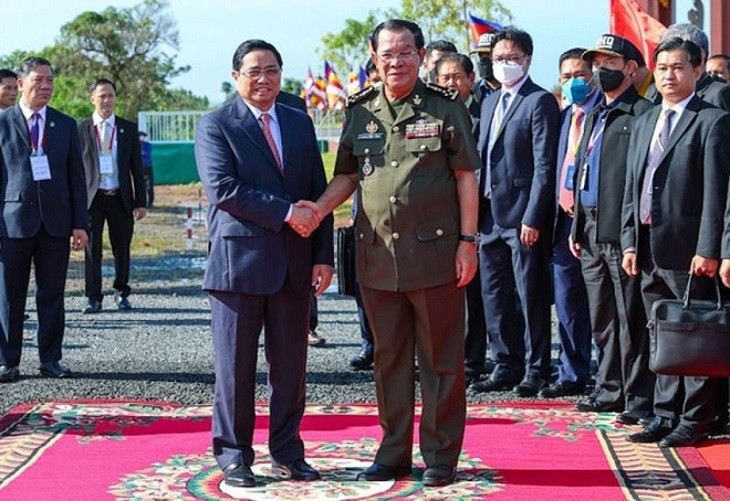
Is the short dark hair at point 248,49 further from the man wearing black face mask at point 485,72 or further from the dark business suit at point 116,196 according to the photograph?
the dark business suit at point 116,196

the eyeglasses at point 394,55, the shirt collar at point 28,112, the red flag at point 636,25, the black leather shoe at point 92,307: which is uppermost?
the red flag at point 636,25

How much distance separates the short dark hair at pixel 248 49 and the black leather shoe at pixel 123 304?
6592 millimetres

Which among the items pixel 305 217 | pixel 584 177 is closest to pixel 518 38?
pixel 584 177

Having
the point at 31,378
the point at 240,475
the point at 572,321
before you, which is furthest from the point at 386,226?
the point at 31,378

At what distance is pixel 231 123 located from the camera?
554 centimetres

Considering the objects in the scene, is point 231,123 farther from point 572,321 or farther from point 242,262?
point 572,321

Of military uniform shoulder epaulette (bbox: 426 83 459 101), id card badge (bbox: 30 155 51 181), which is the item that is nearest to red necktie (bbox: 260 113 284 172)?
military uniform shoulder epaulette (bbox: 426 83 459 101)

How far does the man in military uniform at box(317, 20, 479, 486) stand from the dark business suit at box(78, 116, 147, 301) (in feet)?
19.6

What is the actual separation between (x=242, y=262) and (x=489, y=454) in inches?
60.7

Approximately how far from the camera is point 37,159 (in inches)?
322

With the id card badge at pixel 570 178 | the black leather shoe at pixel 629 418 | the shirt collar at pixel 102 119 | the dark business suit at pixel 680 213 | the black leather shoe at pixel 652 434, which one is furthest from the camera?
the shirt collar at pixel 102 119

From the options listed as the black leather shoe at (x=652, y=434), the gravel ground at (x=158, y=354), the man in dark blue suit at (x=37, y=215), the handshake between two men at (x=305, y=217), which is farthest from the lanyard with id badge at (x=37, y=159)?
the black leather shoe at (x=652, y=434)

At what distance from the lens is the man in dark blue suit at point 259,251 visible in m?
5.48

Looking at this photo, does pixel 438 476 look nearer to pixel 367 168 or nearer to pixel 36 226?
pixel 367 168
